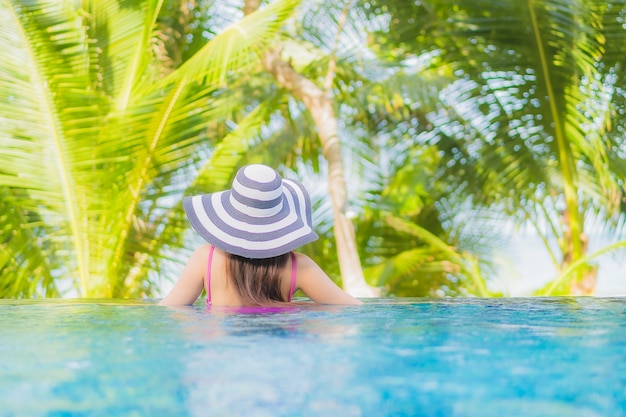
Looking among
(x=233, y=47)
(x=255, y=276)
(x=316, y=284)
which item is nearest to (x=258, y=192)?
(x=255, y=276)

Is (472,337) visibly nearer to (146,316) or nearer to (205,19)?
(146,316)

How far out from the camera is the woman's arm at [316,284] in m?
3.31

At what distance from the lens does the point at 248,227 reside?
3164mm

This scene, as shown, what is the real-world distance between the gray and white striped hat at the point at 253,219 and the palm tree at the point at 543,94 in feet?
13.8

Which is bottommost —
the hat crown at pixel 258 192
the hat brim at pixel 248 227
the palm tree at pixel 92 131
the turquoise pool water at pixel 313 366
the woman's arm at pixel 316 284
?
the turquoise pool water at pixel 313 366

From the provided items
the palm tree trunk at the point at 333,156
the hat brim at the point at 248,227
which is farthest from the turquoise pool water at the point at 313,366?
the palm tree trunk at the point at 333,156

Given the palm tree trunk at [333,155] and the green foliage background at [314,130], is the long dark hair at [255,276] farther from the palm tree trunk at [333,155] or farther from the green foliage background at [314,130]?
the palm tree trunk at [333,155]

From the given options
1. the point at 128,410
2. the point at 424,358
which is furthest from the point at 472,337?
the point at 128,410

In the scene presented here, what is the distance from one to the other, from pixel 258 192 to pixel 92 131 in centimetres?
335

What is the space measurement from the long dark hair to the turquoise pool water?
0.45m

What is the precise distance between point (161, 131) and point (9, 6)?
1.42 meters

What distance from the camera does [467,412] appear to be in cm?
146

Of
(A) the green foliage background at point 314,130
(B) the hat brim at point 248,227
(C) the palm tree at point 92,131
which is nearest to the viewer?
(B) the hat brim at point 248,227

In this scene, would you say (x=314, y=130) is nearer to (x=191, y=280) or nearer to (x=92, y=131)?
(x=92, y=131)
